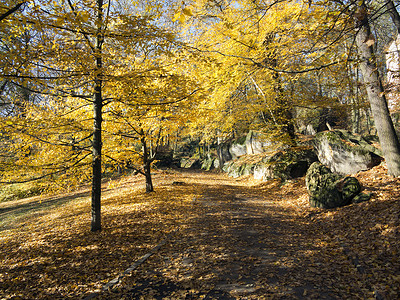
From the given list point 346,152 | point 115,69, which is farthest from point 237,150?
point 115,69

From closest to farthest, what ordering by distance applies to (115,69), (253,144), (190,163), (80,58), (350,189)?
(80,58), (115,69), (350,189), (253,144), (190,163)

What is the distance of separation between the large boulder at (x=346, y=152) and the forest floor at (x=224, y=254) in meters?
0.89

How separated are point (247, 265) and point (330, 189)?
4522 mm

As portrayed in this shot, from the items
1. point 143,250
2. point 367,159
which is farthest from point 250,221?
point 367,159

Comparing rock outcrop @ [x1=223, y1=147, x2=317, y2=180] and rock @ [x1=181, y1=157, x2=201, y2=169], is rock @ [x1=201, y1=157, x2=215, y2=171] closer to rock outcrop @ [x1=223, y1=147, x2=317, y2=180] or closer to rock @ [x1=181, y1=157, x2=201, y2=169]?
rock @ [x1=181, y1=157, x2=201, y2=169]

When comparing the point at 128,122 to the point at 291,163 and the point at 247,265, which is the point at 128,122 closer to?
the point at 247,265

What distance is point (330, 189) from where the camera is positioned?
7.20 meters

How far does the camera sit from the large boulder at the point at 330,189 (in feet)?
21.9

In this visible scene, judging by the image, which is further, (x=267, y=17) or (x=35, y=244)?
(x=267, y=17)

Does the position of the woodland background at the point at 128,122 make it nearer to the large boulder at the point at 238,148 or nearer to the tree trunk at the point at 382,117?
the tree trunk at the point at 382,117

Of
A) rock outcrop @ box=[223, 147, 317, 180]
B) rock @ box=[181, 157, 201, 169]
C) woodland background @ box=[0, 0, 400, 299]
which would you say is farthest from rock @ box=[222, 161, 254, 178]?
rock @ box=[181, 157, 201, 169]

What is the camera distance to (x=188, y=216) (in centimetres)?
763

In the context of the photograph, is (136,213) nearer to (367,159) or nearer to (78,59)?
(78,59)

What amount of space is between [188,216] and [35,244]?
4.27 metres
